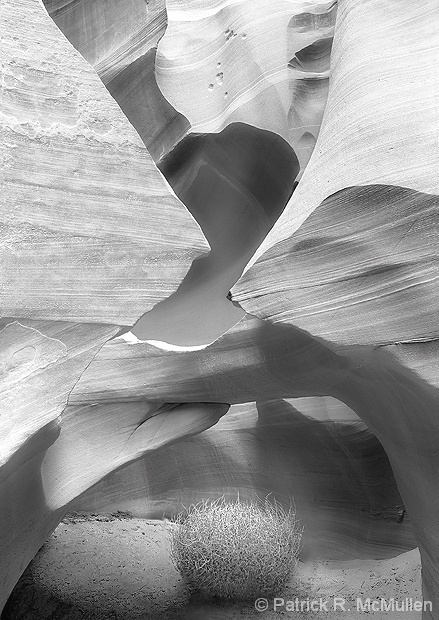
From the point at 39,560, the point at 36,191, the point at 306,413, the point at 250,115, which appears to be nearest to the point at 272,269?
the point at 36,191

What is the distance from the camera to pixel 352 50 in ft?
7.94

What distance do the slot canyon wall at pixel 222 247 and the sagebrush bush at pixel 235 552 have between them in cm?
37

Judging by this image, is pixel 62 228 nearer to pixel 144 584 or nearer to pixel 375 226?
pixel 375 226

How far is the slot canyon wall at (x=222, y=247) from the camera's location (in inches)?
80.6

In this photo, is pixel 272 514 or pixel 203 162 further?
pixel 272 514

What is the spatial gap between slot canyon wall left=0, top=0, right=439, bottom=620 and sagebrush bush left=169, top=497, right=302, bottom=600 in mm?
368

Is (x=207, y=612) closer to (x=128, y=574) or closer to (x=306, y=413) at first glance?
(x=128, y=574)

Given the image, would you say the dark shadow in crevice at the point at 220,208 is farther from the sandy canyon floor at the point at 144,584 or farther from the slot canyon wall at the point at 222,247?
the sandy canyon floor at the point at 144,584

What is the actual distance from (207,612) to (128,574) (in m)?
0.49

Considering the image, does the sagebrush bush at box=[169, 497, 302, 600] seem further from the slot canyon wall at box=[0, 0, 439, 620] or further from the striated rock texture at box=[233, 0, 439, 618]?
the striated rock texture at box=[233, 0, 439, 618]

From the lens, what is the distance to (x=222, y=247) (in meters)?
4.04

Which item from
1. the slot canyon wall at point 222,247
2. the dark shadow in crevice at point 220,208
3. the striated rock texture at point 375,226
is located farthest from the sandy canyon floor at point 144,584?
the striated rock texture at point 375,226

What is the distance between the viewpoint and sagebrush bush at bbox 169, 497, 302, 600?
12.9ft

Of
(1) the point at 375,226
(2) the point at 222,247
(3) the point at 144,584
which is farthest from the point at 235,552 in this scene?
(1) the point at 375,226
